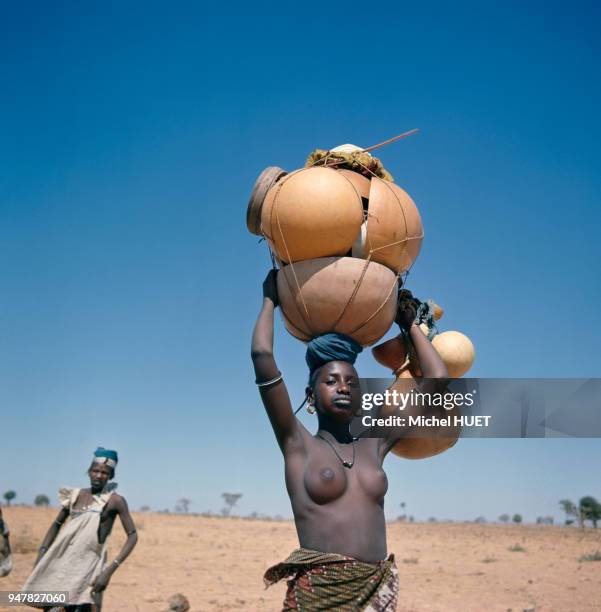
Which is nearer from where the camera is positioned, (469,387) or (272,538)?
(469,387)

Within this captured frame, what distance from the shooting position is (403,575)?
14469 millimetres

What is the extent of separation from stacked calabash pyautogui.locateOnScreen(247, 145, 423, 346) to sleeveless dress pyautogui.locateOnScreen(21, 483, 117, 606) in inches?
127

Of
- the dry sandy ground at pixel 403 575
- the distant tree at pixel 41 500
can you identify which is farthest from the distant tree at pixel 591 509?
the distant tree at pixel 41 500

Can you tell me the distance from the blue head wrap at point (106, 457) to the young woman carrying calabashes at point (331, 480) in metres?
2.92

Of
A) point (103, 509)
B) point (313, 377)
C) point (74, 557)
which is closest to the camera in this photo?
point (313, 377)

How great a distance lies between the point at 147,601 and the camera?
32.8ft

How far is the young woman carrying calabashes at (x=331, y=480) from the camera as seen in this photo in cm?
281

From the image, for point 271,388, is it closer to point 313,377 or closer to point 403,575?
point 313,377

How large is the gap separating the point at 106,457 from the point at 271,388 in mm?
3130

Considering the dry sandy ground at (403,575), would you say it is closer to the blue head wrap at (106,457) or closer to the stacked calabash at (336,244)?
the blue head wrap at (106,457)

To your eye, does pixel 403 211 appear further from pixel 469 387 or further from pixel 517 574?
pixel 517 574

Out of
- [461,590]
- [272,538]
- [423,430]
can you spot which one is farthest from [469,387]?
A: [272,538]

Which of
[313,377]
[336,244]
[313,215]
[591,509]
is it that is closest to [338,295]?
[336,244]

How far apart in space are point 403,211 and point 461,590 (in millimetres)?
10831
